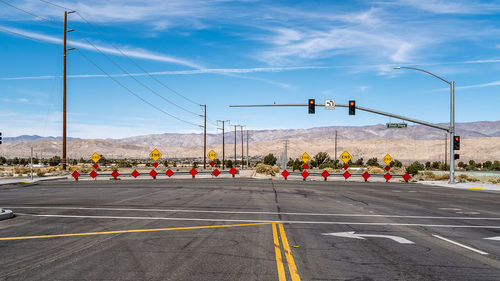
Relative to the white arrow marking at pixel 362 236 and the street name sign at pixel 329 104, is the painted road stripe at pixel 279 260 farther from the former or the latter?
the street name sign at pixel 329 104

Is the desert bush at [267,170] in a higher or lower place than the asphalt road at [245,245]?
lower

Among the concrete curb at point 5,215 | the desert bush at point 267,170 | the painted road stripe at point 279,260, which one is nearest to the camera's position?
the painted road stripe at point 279,260

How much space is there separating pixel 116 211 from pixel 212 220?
460cm

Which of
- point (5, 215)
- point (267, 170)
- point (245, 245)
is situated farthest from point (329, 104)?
point (245, 245)

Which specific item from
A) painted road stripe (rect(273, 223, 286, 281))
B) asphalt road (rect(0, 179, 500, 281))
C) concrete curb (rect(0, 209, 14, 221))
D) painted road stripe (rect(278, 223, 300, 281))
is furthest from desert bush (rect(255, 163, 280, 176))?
painted road stripe (rect(273, 223, 286, 281))

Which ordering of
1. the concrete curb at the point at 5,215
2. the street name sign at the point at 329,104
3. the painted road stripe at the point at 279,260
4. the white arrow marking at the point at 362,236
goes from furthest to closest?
the street name sign at the point at 329,104
the concrete curb at the point at 5,215
the white arrow marking at the point at 362,236
the painted road stripe at the point at 279,260

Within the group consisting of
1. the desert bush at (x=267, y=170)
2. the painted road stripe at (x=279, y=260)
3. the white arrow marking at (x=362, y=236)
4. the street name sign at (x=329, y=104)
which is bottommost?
the desert bush at (x=267, y=170)

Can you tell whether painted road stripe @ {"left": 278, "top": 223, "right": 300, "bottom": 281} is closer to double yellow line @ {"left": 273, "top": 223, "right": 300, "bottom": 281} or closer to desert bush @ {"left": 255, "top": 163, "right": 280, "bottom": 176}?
double yellow line @ {"left": 273, "top": 223, "right": 300, "bottom": 281}

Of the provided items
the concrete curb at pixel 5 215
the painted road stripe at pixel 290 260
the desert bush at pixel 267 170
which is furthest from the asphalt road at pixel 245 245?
the desert bush at pixel 267 170

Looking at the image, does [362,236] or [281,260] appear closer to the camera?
[281,260]

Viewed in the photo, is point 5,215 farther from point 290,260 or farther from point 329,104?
point 329,104

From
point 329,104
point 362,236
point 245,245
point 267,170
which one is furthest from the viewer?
point 267,170

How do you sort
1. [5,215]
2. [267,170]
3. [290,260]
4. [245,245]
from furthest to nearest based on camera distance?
[267,170] < [5,215] < [245,245] < [290,260]

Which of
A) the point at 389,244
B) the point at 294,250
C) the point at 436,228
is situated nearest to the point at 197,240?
the point at 294,250
